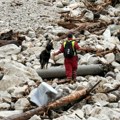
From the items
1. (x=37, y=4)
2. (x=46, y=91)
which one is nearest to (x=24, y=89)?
(x=46, y=91)

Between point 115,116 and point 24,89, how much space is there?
8.39ft

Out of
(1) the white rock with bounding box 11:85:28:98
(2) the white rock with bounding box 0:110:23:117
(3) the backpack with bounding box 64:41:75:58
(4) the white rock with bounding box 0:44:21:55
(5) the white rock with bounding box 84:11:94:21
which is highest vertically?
(3) the backpack with bounding box 64:41:75:58

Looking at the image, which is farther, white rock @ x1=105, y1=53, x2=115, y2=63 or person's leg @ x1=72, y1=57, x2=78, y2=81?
white rock @ x1=105, y1=53, x2=115, y2=63

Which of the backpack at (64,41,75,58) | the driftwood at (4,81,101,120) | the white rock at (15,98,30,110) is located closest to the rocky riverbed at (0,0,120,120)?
the white rock at (15,98,30,110)

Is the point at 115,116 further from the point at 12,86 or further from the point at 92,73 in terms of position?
the point at 92,73

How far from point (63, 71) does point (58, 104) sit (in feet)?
11.5

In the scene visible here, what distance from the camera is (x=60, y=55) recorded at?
14008mm

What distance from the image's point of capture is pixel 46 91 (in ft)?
30.0

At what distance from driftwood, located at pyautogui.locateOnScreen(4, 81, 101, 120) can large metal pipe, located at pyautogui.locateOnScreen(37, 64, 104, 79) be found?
9.39 ft

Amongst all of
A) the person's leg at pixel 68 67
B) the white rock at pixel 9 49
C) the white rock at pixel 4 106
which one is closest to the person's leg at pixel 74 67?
the person's leg at pixel 68 67

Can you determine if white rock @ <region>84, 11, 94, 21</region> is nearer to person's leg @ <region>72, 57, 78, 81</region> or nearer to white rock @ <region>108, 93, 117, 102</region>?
person's leg @ <region>72, 57, 78, 81</region>

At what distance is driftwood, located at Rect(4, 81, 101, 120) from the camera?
8.41m

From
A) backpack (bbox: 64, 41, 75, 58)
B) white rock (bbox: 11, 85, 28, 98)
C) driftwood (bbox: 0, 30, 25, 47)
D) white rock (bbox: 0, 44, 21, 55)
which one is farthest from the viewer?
driftwood (bbox: 0, 30, 25, 47)

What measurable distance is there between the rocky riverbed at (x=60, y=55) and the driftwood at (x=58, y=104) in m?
0.12
